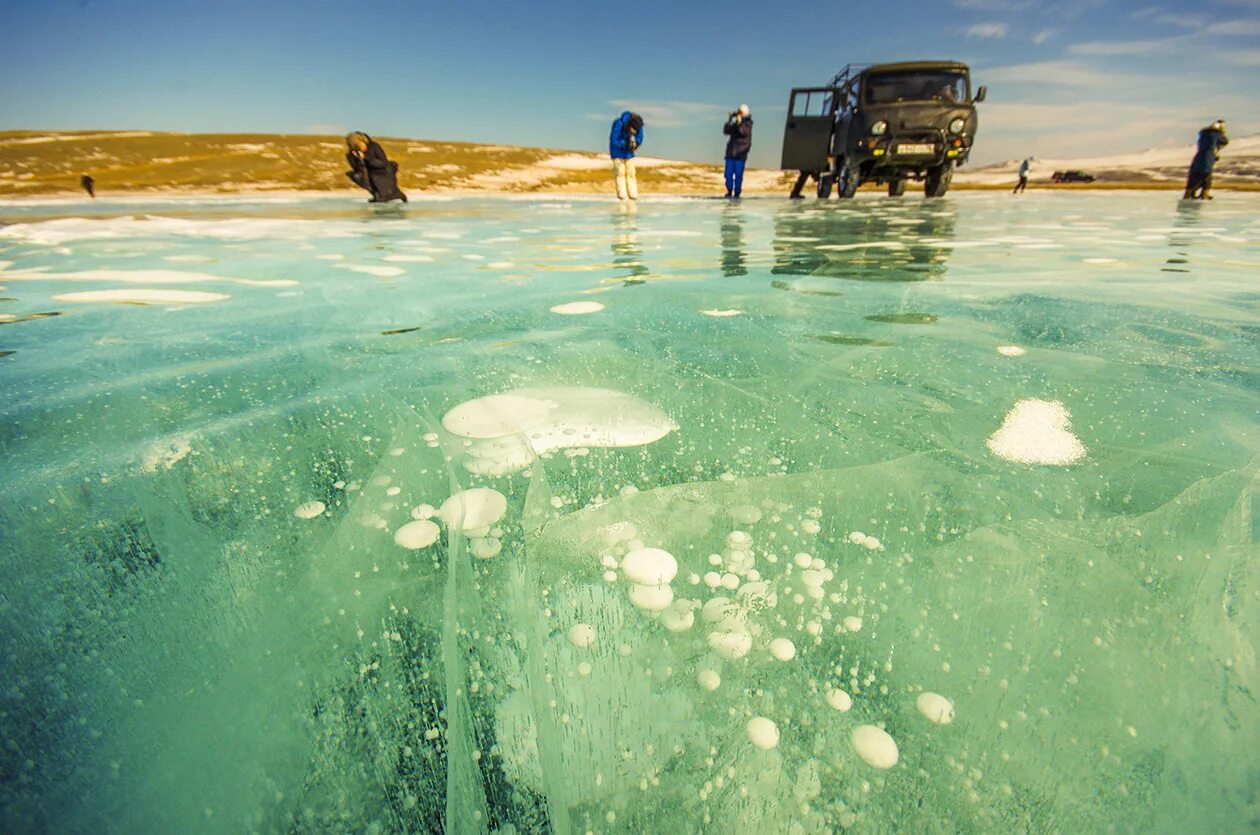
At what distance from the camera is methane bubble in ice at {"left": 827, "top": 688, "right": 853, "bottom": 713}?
628 mm

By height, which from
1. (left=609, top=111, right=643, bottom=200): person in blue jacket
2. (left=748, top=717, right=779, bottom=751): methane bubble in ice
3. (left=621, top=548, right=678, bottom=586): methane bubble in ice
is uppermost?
(left=609, top=111, right=643, bottom=200): person in blue jacket

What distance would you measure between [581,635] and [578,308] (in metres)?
1.88

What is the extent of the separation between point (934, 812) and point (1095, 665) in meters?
0.32

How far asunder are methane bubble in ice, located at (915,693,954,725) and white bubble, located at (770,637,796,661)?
5.8 inches

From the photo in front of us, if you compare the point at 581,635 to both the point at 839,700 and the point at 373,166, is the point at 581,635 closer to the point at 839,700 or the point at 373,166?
the point at 839,700

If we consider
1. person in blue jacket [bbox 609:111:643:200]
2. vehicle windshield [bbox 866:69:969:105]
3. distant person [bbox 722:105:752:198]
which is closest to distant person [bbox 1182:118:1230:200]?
vehicle windshield [bbox 866:69:969:105]

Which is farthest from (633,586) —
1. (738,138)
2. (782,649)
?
(738,138)

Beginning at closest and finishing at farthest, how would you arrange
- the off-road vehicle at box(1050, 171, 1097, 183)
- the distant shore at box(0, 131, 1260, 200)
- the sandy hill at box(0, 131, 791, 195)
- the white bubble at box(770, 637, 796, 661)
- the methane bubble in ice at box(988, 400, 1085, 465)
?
the white bubble at box(770, 637, 796, 661) → the methane bubble in ice at box(988, 400, 1085, 465) → the distant shore at box(0, 131, 1260, 200) → the sandy hill at box(0, 131, 791, 195) → the off-road vehicle at box(1050, 171, 1097, 183)

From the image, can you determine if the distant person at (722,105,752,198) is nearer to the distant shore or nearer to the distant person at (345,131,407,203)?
the distant shore

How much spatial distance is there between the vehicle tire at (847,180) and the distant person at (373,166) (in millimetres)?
8817

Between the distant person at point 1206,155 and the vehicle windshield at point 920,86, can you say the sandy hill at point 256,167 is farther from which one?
the distant person at point 1206,155

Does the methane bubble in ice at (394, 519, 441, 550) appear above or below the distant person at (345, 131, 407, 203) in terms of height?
below

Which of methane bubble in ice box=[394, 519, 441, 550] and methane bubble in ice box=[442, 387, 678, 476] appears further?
methane bubble in ice box=[442, 387, 678, 476]

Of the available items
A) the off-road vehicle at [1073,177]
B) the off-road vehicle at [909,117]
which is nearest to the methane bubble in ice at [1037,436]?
the off-road vehicle at [909,117]
